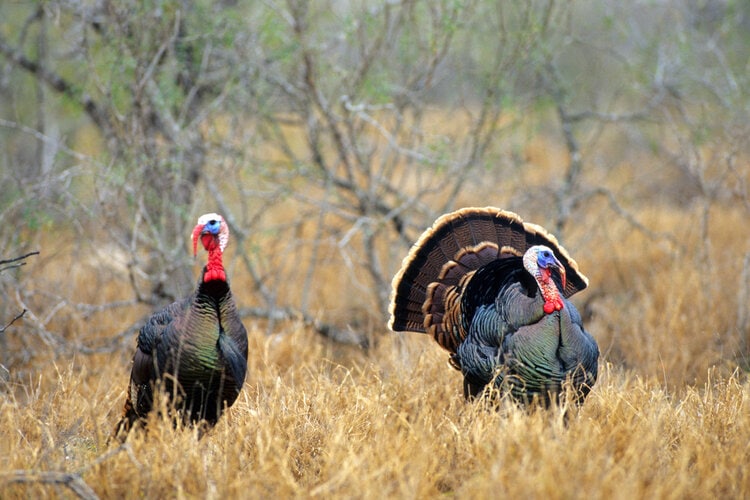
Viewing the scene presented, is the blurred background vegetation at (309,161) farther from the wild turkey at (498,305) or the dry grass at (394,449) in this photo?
the dry grass at (394,449)

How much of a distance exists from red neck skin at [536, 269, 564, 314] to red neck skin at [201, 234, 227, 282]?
147 centimetres

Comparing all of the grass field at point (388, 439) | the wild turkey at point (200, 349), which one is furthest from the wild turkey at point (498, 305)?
the wild turkey at point (200, 349)

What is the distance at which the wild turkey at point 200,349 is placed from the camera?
3.23m

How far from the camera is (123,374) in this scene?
183 inches

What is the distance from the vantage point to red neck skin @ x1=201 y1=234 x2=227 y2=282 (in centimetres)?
325

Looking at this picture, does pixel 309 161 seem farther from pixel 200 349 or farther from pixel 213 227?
pixel 200 349

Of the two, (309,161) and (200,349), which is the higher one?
(309,161)

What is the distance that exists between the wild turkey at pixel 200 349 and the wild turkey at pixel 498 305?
46.8 inches

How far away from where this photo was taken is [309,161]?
647cm

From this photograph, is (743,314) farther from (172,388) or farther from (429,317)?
(172,388)

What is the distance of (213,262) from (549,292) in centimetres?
155

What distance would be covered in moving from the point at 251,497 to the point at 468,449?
0.90 m

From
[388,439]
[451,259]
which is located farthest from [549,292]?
[388,439]

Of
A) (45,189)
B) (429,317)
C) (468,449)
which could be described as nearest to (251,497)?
(468,449)
